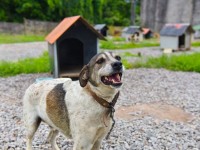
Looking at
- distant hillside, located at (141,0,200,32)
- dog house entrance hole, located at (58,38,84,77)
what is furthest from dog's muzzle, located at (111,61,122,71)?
distant hillside, located at (141,0,200,32)

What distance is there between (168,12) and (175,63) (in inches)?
874

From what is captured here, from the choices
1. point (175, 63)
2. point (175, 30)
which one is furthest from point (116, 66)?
point (175, 30)

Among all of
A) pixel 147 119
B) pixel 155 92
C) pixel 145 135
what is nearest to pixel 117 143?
pixel 145 135

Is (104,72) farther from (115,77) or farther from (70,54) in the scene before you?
(70,54)

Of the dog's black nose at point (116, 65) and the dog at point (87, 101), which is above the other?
the dog's black nose at point (116, 65)

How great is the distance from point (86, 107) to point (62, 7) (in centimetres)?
2909

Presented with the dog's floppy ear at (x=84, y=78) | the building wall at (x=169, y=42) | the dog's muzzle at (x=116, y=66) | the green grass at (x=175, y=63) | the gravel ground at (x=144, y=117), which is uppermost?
the dog's muzzle at (x=116, y=66)

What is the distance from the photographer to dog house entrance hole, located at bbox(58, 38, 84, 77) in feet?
30.0

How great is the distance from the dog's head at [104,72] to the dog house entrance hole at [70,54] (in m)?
6.40

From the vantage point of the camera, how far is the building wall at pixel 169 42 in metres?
17.5

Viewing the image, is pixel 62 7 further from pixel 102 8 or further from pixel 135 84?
pixel 135 84

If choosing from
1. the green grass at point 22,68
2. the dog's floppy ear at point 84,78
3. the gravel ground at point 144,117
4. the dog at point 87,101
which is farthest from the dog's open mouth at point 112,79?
the green grass at point 22,68

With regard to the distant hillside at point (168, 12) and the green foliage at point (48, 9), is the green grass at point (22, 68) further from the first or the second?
the distant hillside at point (168, 12)

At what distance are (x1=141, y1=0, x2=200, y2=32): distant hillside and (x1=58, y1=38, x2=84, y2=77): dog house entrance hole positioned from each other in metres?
22.7
